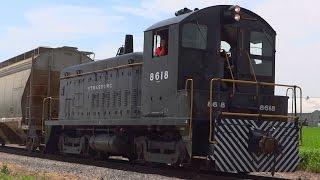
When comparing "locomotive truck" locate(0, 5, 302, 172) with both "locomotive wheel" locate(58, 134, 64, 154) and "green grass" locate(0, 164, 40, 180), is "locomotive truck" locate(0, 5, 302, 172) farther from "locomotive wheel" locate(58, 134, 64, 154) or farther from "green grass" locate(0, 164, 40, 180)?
"locomotive wheel" locate(58, 134, 64, 154)

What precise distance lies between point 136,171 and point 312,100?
147726 mm

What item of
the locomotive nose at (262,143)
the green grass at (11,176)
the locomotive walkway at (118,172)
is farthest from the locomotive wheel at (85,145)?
the locomotive nose at (262,143)

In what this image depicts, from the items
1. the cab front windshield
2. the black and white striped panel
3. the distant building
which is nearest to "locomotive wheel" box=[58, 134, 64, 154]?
the cab front windshield

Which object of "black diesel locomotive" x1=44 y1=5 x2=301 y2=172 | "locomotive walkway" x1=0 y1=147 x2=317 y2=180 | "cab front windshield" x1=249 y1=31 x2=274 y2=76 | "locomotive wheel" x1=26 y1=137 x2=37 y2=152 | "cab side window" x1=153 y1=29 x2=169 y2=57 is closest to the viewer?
"black diesel locomotive" x1=44 y1=5 x2=301 y2=172

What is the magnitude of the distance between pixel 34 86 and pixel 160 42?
976 cm

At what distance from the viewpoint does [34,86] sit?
69.5 ft

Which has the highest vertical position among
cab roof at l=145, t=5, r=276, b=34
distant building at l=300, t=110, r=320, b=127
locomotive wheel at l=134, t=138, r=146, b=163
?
cab roof at l=145, t=5, r=276, b=34

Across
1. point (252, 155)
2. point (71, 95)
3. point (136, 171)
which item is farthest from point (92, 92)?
point (252, 155)

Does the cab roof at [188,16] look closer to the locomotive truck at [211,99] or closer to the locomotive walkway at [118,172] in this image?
the locomotive truck at [211,99]

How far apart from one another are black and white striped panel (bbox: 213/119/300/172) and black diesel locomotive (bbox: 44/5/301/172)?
22 millimetres

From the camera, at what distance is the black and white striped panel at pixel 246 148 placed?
11.5 metres

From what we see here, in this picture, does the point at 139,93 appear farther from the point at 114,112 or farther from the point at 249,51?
the point at 249,51

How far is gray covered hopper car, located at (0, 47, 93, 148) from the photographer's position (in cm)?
2078

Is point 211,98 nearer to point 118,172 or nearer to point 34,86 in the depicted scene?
point 118,172
